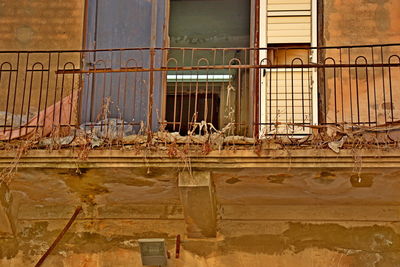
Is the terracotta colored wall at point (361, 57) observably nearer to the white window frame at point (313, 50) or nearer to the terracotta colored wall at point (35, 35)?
the white window frame at point (313, 50)

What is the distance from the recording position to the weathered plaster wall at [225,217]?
7090 mm

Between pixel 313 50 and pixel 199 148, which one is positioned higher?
pixel 313 50

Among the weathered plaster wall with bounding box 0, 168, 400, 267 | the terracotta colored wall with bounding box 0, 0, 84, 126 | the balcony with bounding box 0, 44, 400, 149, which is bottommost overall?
the weathered plaster wall with bounding box 0, 168, 400, 267

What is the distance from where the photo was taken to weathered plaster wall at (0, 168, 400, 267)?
7090mm

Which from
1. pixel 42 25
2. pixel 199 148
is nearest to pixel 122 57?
pixel 42 25

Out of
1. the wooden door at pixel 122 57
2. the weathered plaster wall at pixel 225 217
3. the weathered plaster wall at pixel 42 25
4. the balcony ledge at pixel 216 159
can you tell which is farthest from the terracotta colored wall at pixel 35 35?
the balcony ledge at pixel 216 159

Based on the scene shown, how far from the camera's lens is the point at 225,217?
753 cm

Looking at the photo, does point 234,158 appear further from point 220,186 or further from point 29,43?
point 29,43

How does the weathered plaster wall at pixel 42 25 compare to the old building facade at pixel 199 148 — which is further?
the weathered plaster wall at pixel 42 25

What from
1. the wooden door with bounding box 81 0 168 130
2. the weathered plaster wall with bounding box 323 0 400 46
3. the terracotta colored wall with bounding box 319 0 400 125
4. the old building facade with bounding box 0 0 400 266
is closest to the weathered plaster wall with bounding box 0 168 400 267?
the old building facade with bounding box 0 0 400 266

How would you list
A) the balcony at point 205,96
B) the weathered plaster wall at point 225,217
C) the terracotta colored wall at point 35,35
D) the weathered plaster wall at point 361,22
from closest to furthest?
1. the weathered plaster wall at point 225,217
2. the balcony at point 205,96
3. the weathered plaster wall at point 361,22
4. the terracotta colored wall at point 35,35

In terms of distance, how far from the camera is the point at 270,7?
8.34 metres

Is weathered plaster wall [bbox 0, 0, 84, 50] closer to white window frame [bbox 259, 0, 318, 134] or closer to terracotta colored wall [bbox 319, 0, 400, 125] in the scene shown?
white window frame [bbox 259, 0, 318, 134]

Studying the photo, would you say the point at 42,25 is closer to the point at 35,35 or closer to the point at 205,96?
the point at 35,35
